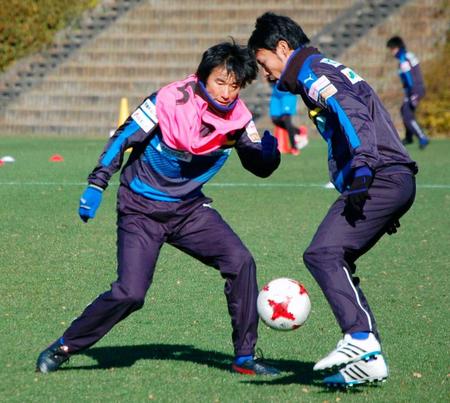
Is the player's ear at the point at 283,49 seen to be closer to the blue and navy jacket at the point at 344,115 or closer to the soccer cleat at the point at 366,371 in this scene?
the blue and navy jacket at the point at 344,115

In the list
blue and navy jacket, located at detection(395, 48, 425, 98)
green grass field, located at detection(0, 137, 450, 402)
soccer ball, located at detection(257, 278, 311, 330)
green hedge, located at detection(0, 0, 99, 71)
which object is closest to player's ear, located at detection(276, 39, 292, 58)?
soccer ball, located at detection(257, 278, 311, 330)

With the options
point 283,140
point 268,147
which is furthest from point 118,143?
point 283,140

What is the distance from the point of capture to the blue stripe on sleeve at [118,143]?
233 inches

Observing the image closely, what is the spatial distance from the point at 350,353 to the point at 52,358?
160cm

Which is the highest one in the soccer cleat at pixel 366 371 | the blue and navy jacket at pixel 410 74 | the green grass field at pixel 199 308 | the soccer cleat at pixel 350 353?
the soccer cleat at pixel 350 353

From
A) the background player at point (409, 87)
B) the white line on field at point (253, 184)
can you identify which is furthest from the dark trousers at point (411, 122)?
the white line on field at point (253, 184)

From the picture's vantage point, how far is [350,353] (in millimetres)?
5414

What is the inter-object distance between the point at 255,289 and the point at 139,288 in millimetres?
637

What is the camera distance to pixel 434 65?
26.6 meters

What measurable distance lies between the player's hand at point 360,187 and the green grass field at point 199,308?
94cm

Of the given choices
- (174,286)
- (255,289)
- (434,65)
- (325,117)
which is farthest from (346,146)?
(434,65)

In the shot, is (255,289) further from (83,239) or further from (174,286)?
(83,239)

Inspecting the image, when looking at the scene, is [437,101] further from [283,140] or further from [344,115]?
[344,115]

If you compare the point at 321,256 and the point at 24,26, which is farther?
the point at 24,26
